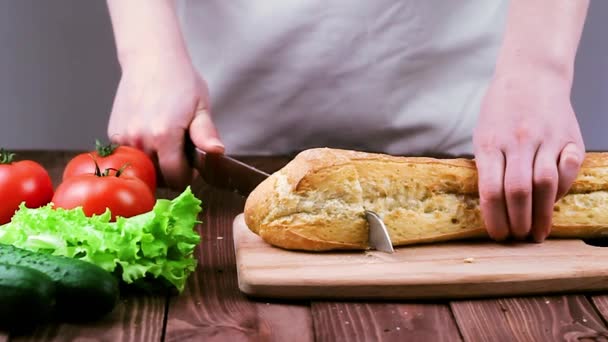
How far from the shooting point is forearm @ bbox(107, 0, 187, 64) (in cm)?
229

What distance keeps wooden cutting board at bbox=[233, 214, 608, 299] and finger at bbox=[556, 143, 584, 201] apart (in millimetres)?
112

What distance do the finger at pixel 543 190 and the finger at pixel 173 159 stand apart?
73cm

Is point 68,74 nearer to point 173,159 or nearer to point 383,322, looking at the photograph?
point 173,159

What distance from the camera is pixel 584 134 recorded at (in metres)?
4.06

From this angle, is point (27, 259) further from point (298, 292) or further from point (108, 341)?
point (298, 292)

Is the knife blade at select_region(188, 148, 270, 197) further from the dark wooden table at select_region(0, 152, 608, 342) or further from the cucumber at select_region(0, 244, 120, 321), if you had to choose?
the cucumber at select_region(0, 244, 120, 321)

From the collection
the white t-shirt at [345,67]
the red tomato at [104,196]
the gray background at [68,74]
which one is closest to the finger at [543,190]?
the red tomato at [104,196]

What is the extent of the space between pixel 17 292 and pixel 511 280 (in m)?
0.73

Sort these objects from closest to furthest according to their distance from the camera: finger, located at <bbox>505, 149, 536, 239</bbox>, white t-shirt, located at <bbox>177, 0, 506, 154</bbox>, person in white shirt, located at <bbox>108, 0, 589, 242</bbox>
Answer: finger, located at <bbox>505, 149, 536, 239</bbox>
person in white shirt, located at <bbox>108, 0, 589, 242</bbox>
white t-shirt, located at <bbox>177, 0, 506, 154</bbox>

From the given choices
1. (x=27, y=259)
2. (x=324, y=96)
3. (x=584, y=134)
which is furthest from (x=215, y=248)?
(x=584, y=134)

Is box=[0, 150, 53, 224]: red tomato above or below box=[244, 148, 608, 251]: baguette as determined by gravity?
below

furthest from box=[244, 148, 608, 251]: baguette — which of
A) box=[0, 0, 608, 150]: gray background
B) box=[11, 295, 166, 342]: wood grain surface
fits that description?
box=[0, 0, 608, 150]: gray background

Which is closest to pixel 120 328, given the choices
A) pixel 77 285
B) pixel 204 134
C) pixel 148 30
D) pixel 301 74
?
pixel 77 285

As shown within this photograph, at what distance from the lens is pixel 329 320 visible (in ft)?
5.19
